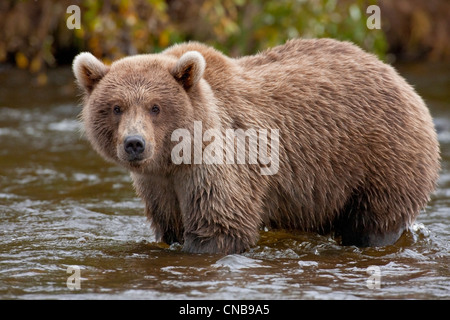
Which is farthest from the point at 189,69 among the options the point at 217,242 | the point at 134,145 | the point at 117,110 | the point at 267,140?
the point at 217,242

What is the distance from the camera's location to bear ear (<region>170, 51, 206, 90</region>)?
7008 mm

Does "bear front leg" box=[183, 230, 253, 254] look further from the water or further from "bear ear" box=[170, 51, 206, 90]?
"bear ear" box=[170, 51, 206, 90]

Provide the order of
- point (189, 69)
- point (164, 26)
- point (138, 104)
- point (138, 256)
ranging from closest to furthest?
1. point (138, 104)
2. point (189, 69)
3. point (138, 256)
4. point (164, 26)

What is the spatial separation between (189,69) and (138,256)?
1900 mm

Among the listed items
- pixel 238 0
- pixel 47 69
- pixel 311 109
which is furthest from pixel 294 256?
pixel 47 69

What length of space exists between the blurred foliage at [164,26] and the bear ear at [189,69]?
549 cm

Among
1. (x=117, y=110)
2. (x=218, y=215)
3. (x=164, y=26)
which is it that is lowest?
(x=218, y=215)

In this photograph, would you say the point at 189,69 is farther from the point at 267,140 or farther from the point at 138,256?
the point at 138,256

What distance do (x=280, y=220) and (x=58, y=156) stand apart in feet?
19.3

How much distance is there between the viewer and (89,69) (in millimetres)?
7230

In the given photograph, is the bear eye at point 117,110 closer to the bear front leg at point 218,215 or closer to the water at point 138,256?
the bear front leg at point 218,215

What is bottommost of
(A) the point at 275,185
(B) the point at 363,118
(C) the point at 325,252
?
(C) the point at 325,252

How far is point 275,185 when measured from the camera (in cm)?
773

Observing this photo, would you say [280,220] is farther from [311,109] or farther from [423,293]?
[423,293]
